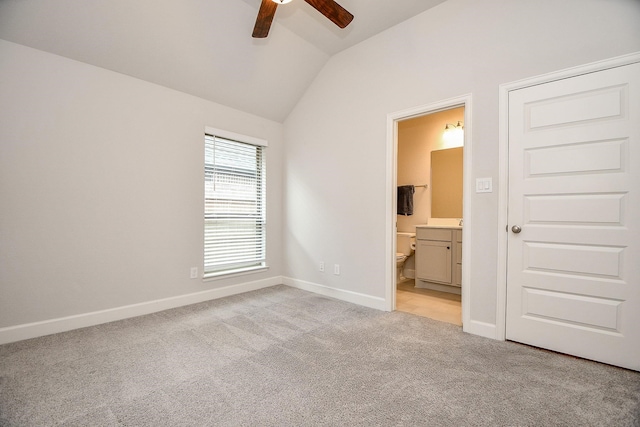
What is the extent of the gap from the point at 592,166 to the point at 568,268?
0.75 meters

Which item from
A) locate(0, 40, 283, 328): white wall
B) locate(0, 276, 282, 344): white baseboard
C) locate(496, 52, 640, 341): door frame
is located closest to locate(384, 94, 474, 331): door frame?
locate(496, 52, 640, 341): door frame

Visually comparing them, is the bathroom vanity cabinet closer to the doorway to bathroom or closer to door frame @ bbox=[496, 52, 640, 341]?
the doorway to bathroom

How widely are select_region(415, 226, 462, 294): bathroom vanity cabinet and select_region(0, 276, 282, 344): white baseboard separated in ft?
8.30

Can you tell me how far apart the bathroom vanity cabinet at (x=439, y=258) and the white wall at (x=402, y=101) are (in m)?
1.25

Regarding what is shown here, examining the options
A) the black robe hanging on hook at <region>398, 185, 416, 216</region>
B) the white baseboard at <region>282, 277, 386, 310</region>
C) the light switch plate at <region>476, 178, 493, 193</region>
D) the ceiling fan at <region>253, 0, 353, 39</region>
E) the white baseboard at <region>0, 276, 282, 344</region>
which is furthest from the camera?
the black robe hanging on hook at <region>398, 185, 416, 216</region>

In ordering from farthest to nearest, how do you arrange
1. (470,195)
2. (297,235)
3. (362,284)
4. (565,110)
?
(297,235) → (362,284) → (470,195) → (565,110)

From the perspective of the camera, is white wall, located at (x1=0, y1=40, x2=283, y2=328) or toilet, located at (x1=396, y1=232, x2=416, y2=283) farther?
toilet, located at (x1=396, y1=232, x2=416, y2=283)

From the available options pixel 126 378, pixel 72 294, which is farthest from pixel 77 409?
pixel 72 294

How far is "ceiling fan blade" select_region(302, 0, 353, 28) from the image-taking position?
205cm

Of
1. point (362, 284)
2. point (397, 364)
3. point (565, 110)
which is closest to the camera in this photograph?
point (397, 364)

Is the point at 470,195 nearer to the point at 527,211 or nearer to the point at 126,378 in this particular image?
the point at 527,211

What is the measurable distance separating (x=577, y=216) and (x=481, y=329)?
1160 mm

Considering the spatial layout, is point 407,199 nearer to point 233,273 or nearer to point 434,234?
point 434,234

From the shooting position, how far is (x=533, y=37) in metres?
2.21
